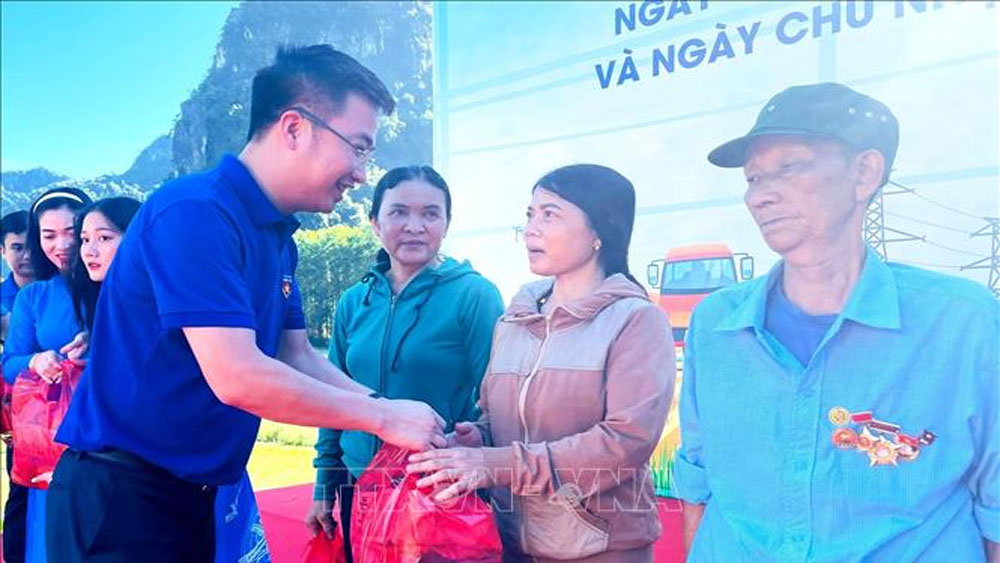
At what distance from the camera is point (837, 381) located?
1.31 meters

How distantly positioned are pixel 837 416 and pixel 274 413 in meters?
1.01

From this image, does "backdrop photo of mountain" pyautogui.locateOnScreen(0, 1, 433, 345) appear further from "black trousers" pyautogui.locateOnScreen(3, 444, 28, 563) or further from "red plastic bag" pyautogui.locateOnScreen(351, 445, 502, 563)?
"red plastic bag" pyautogui.locateOnScreen(351, 445, 502, 563)

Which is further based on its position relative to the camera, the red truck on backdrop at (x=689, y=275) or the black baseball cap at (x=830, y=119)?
the red truck on backdrop at (x=689, y=275)

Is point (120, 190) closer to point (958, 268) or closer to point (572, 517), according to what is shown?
point (572, 517)

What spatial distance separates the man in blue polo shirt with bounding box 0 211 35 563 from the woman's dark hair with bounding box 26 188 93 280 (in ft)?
0.32

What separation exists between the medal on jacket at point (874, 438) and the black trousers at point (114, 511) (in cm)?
128

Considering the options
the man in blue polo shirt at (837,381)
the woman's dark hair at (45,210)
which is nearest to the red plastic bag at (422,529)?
the man in blue polo shirt at (837,381)

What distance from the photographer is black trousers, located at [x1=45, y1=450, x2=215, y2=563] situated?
1.47 metres

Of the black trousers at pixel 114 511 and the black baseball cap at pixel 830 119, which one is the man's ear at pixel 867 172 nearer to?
the black baseball cap at pixel 830 119

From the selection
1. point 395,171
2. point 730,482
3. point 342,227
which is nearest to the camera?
point 730,482

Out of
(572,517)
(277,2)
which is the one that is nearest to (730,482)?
(572,517)

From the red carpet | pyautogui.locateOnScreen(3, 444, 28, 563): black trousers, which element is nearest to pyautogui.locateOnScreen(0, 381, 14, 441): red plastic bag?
pyautogui.locateOnScreen(3, 444, 28, 563): black trousers

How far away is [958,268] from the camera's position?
1.71 meters

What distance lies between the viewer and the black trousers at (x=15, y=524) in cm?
299
